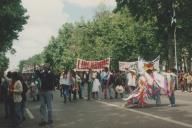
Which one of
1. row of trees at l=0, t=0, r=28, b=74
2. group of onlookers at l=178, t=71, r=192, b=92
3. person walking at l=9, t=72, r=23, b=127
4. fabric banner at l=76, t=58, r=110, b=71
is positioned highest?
row of trees at l=0, t=0, r=28, b=74

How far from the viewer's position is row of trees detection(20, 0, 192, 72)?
52.0 metres

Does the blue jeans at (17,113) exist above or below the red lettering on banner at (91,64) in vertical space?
below

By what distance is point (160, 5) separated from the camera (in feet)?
172

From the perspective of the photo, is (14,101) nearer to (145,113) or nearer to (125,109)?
(145,113)

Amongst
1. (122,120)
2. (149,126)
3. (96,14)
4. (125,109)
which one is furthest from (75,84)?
(96,14)

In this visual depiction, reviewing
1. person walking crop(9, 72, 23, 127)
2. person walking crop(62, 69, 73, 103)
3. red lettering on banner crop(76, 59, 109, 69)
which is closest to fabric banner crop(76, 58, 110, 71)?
red lettering on banner crop(76, 59, 109, 69)

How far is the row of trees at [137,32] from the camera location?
171ft

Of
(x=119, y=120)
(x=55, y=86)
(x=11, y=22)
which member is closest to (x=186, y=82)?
(x=11, y=22)

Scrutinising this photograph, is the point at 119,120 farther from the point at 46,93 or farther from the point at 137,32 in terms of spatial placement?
the point at 137,32

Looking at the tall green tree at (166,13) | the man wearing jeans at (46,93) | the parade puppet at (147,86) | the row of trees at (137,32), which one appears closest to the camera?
the man wearing jeans at (46,93)

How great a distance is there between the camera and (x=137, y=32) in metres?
71.3

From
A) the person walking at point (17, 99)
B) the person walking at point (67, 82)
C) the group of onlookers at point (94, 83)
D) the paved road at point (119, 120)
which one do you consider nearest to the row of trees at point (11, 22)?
the group of onlookers at point (94, 83)

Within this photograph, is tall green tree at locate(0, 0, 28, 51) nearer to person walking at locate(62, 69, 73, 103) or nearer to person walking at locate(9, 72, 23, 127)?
person walking at locate(62, 69, 73, 103)

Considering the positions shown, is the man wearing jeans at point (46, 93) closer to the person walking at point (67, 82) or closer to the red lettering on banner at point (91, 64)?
the person walking at point (67, 82)
